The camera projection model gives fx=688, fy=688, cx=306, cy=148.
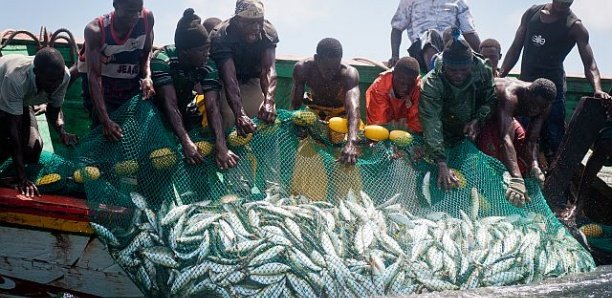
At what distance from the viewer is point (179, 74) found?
632cm

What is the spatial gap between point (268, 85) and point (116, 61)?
1.44 meters

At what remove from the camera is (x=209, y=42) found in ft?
20.3

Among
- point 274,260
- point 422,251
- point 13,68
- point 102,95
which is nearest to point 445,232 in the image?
point 422,251

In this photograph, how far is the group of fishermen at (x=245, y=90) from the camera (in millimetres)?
6023

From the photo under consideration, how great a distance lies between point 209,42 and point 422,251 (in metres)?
2.62

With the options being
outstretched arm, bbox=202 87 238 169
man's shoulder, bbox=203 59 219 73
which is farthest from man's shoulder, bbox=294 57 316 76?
outstretched arm, bbox=202 87 238 169

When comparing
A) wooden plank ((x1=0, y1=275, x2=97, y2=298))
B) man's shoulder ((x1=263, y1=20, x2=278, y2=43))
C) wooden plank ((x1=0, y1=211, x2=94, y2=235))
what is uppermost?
man's shoulder ((x1=263, y1=20, x2=278, y2=43))

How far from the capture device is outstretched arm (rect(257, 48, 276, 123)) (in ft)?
20.2

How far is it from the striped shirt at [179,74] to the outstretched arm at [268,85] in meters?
0.46

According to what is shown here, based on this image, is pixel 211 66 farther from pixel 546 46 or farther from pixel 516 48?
pixel 546 46

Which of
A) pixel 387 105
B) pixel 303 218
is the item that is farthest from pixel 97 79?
pixel 387 105

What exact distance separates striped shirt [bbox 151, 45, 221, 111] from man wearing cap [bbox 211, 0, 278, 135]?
6.1 inches

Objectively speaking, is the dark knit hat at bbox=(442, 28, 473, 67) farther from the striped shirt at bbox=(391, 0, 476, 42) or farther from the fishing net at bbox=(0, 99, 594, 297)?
the striped shirt at bbox=(391, 0, 476, 42)

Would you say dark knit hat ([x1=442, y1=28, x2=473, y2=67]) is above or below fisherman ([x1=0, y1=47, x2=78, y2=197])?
above
